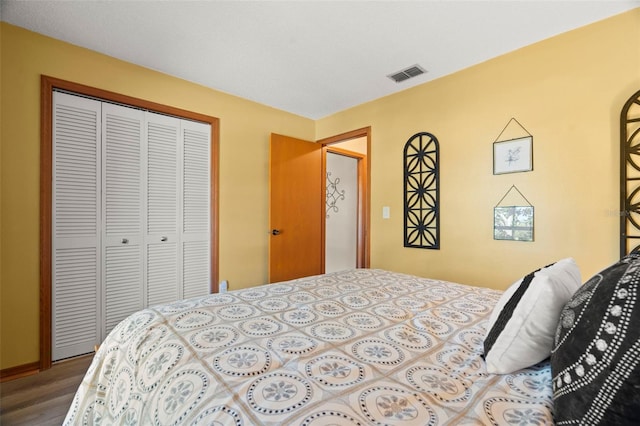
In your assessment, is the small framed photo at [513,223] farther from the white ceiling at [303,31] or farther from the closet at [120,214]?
the closet at [120,214]

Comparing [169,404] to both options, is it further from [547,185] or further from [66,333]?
[547,185]

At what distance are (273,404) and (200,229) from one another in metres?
2.60

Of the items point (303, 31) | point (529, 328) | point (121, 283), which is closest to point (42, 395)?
point (121, 283)

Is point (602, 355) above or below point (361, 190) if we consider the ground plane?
below

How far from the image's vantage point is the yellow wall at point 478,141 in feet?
6.07

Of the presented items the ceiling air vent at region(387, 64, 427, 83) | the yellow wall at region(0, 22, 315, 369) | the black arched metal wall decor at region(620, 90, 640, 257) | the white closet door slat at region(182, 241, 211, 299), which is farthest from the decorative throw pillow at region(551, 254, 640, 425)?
the yellow wall at region(0, 22, 315, 369)

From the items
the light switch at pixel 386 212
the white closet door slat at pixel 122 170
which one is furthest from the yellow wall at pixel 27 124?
the light switch at pixel 386 212

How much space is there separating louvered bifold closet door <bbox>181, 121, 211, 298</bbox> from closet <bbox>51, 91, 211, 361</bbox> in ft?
0.03

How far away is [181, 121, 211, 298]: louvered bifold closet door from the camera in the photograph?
2.84m

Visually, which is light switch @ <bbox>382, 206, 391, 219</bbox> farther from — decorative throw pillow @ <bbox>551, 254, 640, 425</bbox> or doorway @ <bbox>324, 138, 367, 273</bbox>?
decorative throw pillow @ <bbox>551, 254, 640, 425</bbox>

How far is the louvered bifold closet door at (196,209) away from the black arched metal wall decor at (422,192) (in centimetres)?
216

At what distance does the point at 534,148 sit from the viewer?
83.1 inches

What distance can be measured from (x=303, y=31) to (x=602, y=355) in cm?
230

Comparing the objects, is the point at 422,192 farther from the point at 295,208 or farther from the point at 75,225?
the point at 75,225
